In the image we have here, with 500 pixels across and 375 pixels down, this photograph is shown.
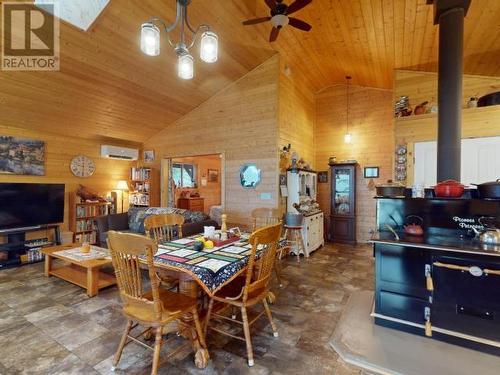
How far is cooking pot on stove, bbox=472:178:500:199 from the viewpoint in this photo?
70.6 inches

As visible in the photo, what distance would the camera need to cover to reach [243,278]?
2.39 meters

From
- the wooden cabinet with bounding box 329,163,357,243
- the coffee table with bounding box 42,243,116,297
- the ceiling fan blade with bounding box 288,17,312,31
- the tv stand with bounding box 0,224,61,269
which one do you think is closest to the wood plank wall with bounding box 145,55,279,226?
the ceiling fan blade with bounding box 288,17,312,31

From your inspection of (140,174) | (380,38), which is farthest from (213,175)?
(380,38)

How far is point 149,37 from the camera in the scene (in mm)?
2020

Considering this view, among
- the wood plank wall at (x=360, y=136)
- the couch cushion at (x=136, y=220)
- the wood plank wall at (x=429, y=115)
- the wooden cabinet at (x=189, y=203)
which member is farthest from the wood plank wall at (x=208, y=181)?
the wood plank wall at (x=429, y=115)

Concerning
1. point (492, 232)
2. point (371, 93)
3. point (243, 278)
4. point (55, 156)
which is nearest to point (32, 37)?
point (55, 156)

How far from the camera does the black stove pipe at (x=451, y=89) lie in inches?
102

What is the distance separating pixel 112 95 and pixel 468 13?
5201mm

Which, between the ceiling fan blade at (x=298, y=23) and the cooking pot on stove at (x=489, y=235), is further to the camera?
the ceiling fan blade at (x=298, y=23)

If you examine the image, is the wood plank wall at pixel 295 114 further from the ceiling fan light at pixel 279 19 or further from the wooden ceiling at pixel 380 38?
the ceiling fan light at pixel 279 19

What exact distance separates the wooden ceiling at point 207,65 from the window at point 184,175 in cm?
268

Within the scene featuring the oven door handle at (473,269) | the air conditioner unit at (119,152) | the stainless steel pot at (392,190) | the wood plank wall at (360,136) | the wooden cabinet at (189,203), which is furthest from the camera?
the wooden cabinet at (189,203)

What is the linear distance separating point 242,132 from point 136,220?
2715 millimetres

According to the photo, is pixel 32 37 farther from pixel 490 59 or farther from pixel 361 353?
pixel 490 59
